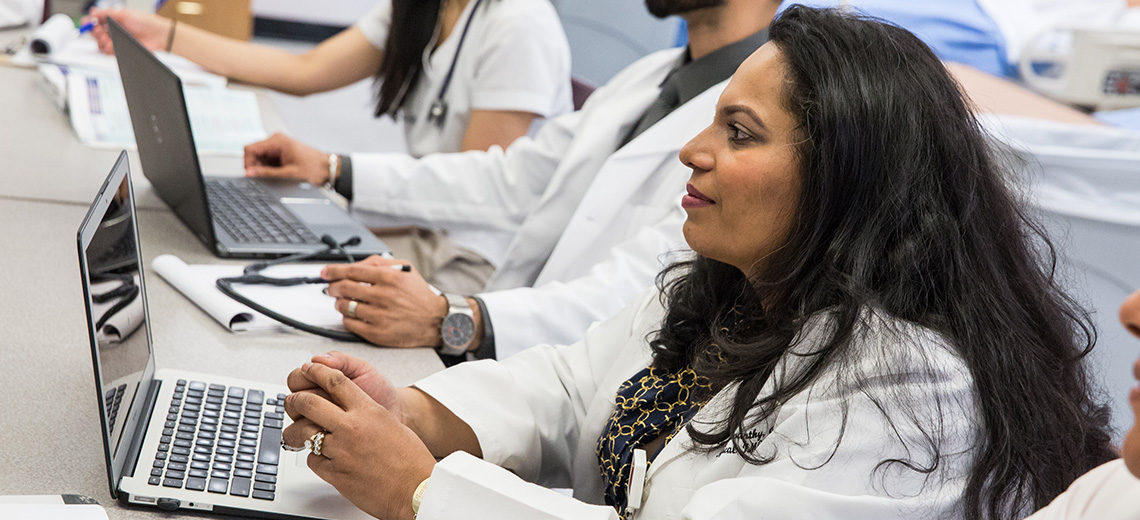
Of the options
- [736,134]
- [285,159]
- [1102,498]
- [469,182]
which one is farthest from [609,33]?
[1102,498]

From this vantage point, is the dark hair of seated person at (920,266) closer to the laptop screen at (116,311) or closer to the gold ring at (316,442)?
the gold ring at (316,442)

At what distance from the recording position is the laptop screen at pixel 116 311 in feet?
2.36

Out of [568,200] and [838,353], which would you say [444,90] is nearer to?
[568,200]

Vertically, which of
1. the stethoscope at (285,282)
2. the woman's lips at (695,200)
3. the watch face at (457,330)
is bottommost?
the watch face at (457,330)

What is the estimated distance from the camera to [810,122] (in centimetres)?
83

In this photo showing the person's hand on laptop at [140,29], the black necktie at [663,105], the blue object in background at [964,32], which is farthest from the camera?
the blue object in background at [964,32]

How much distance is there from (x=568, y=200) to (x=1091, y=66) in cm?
159

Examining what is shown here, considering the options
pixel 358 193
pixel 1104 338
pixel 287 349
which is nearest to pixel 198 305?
pixel 287 349

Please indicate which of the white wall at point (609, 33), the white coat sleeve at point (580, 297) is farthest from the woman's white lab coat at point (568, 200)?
the white wall at point (609, 33)

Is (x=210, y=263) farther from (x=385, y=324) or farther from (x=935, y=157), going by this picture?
(x=935, y=157)

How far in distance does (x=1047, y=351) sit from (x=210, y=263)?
3.44ft

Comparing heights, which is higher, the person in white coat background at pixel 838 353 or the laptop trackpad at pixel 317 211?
the person in white coat background at pixel 838 353

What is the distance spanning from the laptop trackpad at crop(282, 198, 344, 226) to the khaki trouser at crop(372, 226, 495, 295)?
0.19m

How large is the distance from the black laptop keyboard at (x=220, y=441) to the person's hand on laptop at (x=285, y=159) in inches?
33.0
